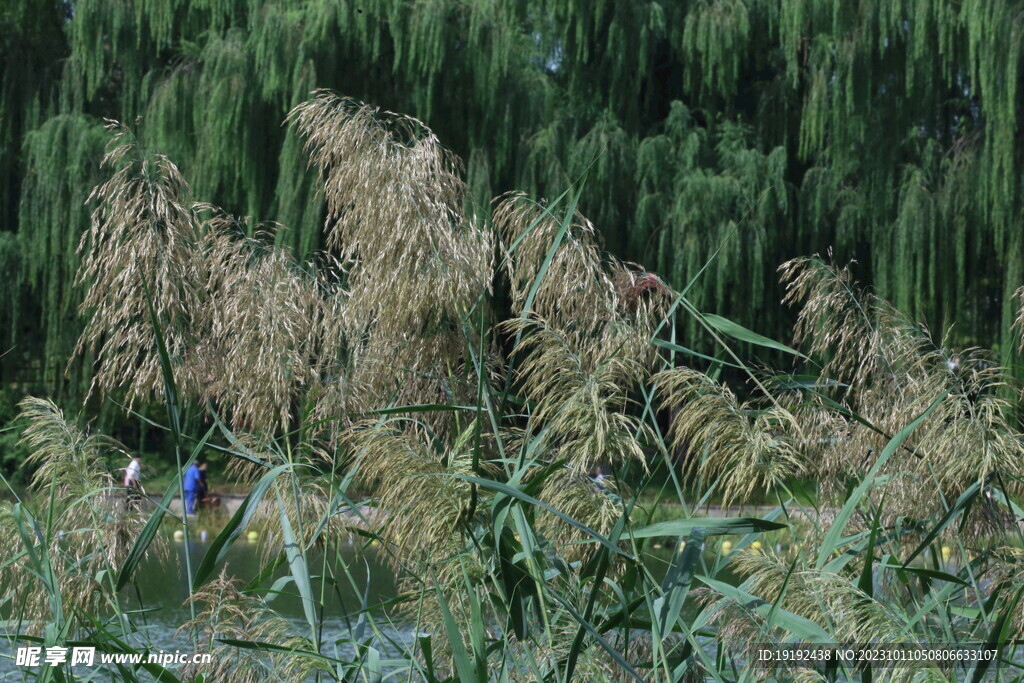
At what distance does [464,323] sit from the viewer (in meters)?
2.43

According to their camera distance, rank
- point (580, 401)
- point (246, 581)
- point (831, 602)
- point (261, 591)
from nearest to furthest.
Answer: point (831, 602) → point (580, 401) → point (261, 591) → point (246, 581)

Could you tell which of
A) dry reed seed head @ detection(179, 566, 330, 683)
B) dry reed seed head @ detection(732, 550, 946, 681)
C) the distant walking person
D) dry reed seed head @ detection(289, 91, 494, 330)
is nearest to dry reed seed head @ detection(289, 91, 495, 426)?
dry reed seed head @ detection(289, 91, 494, 330)

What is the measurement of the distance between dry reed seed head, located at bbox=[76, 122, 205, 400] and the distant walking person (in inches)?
6.9

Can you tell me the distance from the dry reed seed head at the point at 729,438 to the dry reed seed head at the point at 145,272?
1.22 meters

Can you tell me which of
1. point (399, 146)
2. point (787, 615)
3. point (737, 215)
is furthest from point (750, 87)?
point (787, 615)

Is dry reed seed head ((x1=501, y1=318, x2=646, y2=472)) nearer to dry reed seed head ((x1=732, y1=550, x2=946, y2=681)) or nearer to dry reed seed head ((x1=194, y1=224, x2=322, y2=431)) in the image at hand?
dry reed seed head ((x1=732, y1=550, x2=946, y2=681))

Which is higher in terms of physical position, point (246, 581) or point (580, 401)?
point (580, 401)

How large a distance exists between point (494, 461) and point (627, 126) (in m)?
8.78

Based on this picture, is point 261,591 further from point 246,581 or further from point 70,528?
point 246,581

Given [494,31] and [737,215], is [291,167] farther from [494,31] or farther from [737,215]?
[737,215]

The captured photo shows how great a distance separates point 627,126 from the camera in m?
10.5

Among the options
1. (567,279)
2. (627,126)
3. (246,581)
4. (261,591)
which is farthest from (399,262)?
(627,126)

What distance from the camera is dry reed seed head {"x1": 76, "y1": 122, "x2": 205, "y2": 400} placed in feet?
8.79

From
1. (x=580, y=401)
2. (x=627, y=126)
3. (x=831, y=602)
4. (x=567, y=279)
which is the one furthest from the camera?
(x=627, y=126)
